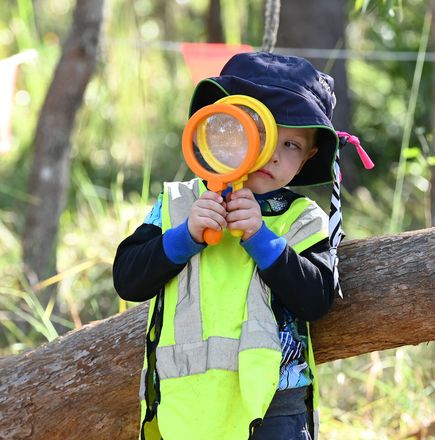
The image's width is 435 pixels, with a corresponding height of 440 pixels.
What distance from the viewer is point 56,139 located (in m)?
4.45

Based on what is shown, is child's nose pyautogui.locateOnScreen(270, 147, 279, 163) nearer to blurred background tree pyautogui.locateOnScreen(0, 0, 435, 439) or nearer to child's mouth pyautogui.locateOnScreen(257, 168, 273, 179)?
child's mouth pyautogui.locateOnScreen(257, 168, 273, 179)

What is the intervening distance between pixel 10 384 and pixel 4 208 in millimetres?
4324

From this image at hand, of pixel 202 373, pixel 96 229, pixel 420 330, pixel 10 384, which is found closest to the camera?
pixel 202 373

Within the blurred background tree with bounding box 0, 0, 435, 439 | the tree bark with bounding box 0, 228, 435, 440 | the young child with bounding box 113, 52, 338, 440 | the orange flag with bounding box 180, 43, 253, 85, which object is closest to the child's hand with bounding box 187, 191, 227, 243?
the young child with bounding box 113, 52, 338, 440

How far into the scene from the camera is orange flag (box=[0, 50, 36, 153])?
4359mm

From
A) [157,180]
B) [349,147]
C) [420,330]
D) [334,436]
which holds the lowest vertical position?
[157,180]

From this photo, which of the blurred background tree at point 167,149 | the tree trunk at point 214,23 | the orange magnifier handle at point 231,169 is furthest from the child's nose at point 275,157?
the tree trunk at point 214,23

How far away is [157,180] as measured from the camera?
25.2 ft

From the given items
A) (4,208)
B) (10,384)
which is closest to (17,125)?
(4,208)

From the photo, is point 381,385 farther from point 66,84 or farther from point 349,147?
point 349,147

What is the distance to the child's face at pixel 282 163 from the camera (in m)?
1.88

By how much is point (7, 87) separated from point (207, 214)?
3.16 m

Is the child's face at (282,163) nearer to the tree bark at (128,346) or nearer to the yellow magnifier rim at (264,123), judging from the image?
the yellow magnifier rim at (264,123)

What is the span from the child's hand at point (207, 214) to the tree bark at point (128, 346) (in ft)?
1.81
